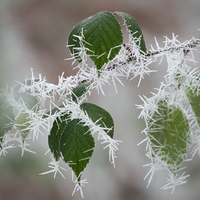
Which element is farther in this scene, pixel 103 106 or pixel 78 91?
pixel 103 106

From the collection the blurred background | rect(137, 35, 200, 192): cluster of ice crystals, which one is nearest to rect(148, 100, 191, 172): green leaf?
rect(137, 35, 200, 192): cluster of ice crystals

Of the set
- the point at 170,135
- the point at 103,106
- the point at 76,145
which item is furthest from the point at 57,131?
the point at 103,106

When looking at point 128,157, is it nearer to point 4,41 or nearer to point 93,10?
point 93,10

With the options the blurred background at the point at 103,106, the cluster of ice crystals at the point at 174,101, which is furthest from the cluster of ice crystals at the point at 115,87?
the blurred background at the point at 103,106

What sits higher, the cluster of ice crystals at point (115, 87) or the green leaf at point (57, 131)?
the cluster of ice crystals at point (115, 87)

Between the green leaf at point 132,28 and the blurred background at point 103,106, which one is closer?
the green leaf at point 132,28

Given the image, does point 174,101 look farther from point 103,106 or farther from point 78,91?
point 103,106

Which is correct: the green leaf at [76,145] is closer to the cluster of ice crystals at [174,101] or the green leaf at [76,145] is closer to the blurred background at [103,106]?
the cluster of ice crystals at [174,101]

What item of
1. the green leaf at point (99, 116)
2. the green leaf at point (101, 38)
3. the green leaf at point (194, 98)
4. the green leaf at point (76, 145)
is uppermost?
the green leaf at point (101, 38)
